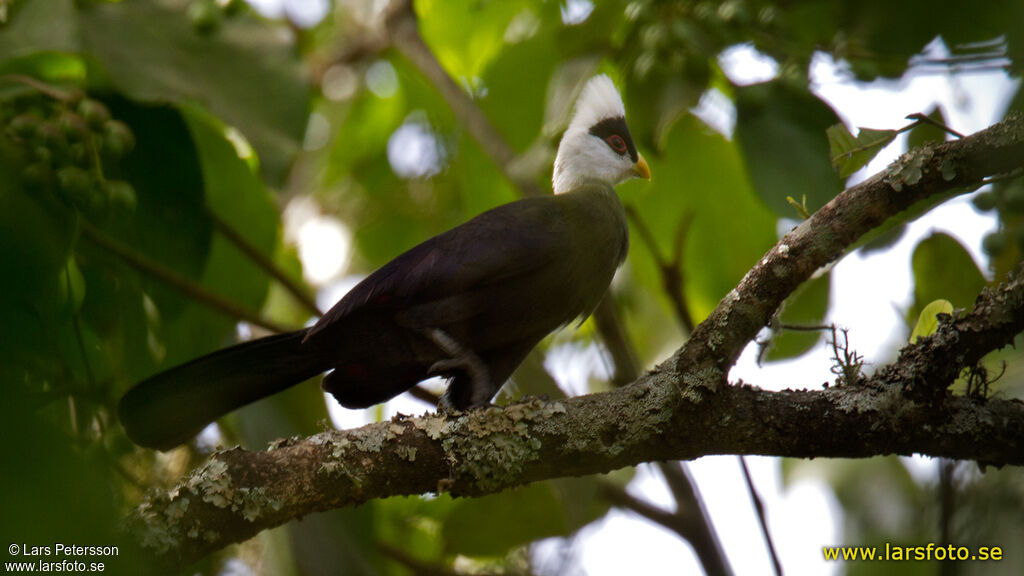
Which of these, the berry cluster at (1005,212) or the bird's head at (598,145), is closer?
the berry cluster at (1005,212)

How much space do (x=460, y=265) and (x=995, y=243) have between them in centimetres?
156

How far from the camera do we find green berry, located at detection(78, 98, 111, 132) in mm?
2523

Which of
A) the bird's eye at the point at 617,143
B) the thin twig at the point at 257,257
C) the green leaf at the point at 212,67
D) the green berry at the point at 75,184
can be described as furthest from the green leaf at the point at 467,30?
the green berry at the point at 75,184

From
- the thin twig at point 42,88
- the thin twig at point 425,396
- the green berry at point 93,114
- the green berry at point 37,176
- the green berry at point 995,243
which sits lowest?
the green berry at point 995,243

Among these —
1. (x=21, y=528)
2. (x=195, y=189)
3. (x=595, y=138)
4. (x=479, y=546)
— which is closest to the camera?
(x=21, y=528)

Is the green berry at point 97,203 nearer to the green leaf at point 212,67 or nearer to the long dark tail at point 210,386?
the green leaf at point 212,67

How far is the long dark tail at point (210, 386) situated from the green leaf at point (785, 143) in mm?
1510

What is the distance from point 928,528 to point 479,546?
5.12 ft

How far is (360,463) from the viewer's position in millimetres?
1954

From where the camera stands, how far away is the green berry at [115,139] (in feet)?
8.29

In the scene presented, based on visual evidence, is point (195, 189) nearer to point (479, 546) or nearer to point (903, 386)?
point (479, 546)

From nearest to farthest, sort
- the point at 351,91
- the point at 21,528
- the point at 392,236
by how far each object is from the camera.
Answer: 1. the point at 21,528
2. the point at 392,236
3. the point at 351,91

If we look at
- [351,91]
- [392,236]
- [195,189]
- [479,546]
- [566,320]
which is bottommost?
[479,546]

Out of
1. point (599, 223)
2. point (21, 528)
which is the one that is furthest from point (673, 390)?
point (21, 528)
